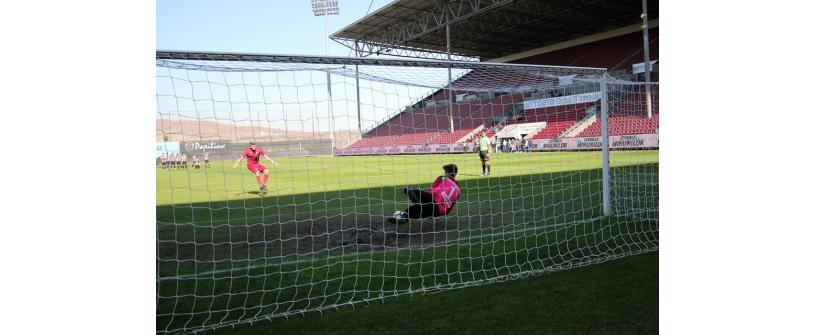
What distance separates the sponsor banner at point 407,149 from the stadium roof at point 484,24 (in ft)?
27.5

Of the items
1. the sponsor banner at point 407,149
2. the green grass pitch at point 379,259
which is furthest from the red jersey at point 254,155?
the green grass pitch at point 379,259

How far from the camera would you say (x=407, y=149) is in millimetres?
17641

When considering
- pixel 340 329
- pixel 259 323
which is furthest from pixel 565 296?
pixel 259 323

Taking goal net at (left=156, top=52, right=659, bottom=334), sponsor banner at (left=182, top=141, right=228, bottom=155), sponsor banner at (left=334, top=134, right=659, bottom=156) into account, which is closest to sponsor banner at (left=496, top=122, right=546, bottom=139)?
sponsor banner at (left=334, top=134, right=659, bottom=156)

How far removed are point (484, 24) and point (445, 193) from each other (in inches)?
1049

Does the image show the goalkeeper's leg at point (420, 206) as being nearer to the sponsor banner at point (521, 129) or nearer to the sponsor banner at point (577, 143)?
the sponsor banner at point (577, 143)

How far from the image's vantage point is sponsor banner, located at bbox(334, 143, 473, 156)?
9.39 meters

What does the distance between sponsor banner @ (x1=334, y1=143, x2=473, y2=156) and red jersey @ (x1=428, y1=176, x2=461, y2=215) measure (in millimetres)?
2402

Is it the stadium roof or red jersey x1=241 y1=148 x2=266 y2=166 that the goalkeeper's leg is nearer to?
red jersey x1=241 y1=148 x2=266 y2=166

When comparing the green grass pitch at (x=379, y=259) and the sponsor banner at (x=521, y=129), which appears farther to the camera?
the sponsor banner at (x=521, y=129)

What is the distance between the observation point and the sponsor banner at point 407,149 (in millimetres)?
9393

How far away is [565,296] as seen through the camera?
3.37 m

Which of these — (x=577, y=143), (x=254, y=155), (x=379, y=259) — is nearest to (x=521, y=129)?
(x=577, y=143)

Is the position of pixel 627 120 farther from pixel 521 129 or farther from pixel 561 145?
pixel 521 129
